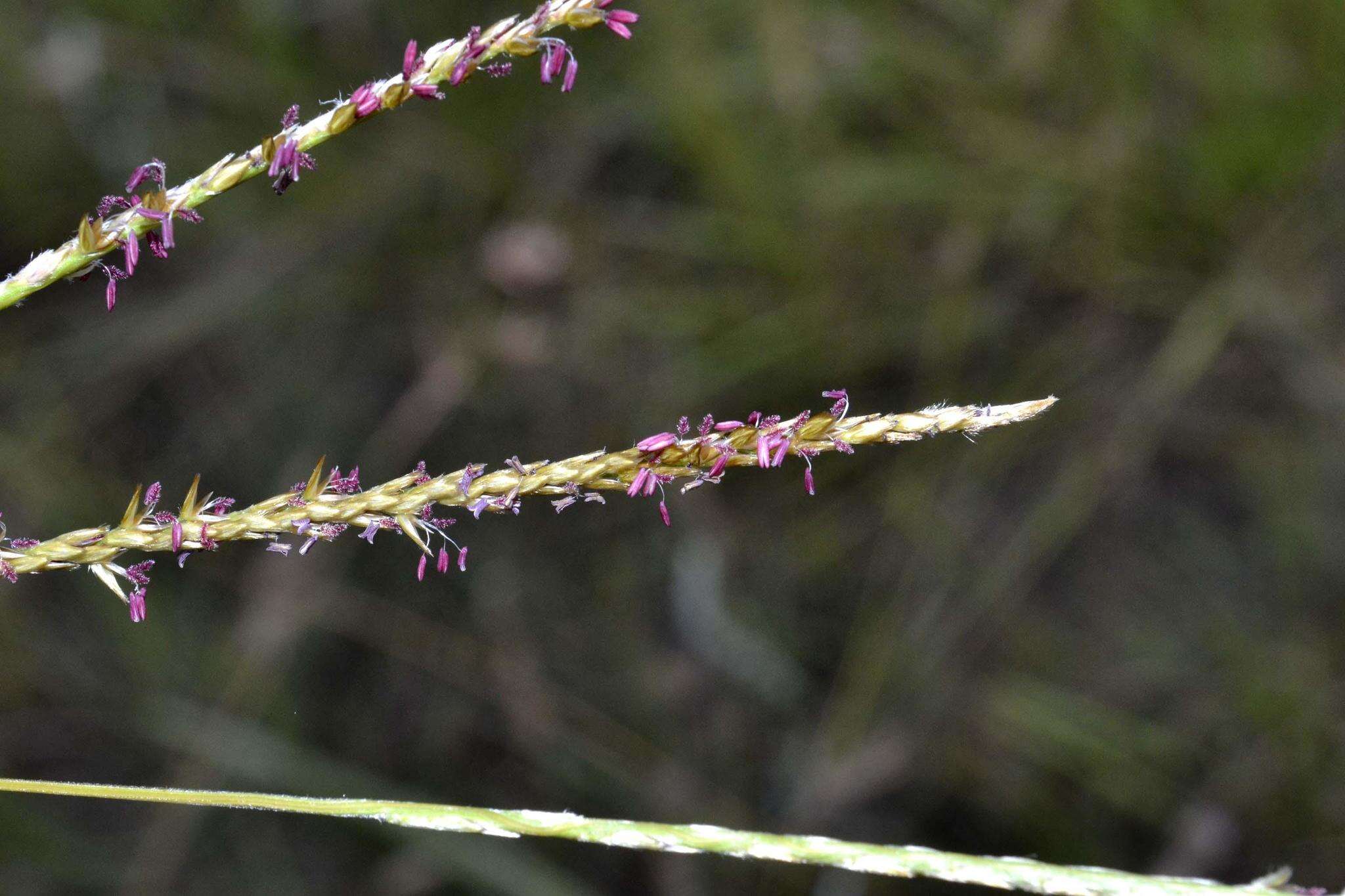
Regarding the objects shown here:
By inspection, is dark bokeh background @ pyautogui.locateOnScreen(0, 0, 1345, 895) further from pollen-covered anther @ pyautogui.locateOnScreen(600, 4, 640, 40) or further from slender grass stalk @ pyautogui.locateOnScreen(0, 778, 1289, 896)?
slender grass stalk @ pyautogui.locateOnScreen(0, 778, 1289, 896)

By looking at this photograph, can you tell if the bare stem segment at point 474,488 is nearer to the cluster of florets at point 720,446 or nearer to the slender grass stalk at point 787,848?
the cluster of florets at point 720,446

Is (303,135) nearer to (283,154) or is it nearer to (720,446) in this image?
(283,154)

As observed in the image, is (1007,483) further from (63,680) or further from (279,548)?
(63,680)

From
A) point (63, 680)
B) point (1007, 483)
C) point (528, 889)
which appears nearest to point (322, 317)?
point (63, 680)

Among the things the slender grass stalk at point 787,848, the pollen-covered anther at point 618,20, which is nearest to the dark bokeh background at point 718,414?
the pollen-covered anther at point 618,20

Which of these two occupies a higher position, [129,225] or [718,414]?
[718,414]

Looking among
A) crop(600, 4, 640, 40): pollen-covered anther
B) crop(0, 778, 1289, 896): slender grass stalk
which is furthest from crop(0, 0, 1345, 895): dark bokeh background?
crop(0, 778, 1289, 896): slender grass stalk

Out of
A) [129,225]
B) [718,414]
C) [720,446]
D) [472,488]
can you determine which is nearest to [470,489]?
[472,488]
